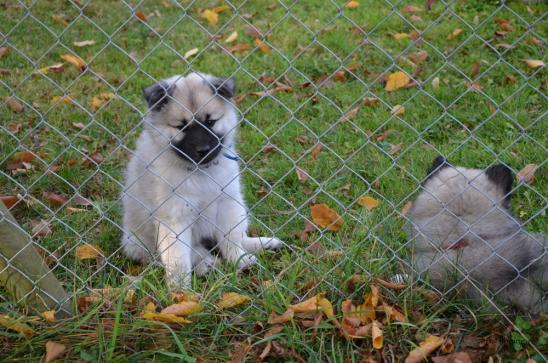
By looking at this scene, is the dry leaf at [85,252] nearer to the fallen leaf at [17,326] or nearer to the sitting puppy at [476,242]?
the fallen leaf at [17,326]

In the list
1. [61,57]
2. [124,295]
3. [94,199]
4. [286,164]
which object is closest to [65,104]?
[61,57]

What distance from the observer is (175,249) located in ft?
10.1

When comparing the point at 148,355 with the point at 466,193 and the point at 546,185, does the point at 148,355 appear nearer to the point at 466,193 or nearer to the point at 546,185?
the point at 466,193

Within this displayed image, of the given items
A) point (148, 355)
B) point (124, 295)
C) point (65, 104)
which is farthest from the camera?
point (65, 104)

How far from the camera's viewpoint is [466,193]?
325 centimetres

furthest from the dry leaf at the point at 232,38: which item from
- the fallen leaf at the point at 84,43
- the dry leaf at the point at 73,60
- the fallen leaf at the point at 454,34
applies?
the fallen leaf at the point at 454,34

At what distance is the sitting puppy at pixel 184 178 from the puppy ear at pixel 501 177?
46.5 inches

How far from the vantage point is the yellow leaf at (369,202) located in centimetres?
346

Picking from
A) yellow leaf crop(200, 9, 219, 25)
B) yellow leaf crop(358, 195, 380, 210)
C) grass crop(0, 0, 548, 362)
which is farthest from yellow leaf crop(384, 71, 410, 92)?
yellow leaf crop(200, 9, 219, 25)

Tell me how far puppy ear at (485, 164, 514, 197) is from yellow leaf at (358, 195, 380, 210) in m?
0.63

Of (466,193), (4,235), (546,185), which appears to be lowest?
(546,185)

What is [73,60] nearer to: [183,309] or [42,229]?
[42,229]

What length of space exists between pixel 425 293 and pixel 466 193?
0.86 m

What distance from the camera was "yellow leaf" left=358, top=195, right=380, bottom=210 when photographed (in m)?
3.46
